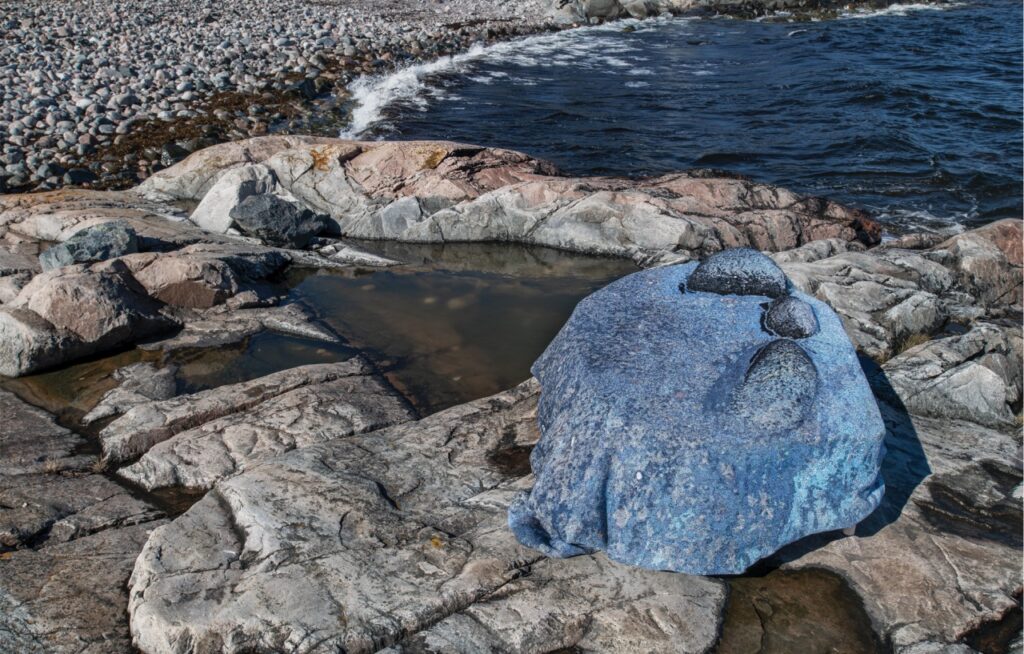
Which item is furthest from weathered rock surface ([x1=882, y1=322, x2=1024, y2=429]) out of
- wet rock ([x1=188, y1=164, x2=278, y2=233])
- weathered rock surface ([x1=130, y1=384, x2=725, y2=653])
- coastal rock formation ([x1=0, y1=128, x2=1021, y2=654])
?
wet rock ([x1=188, y1=164, x2=278, y2=233])

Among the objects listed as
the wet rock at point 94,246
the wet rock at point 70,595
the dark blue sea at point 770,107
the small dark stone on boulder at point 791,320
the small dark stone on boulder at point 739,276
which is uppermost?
the small dark stone on boulder at point 739,276

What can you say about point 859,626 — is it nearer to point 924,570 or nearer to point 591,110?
point 924,570

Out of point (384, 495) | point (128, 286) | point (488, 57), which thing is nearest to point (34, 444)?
point (128, 286)

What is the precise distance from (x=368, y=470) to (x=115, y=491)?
1.54m

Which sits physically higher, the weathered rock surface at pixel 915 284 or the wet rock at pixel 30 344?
the wet rock at pixel 30 344

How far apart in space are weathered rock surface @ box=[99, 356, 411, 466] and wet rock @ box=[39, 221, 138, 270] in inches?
100

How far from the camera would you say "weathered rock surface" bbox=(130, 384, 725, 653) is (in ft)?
12.6

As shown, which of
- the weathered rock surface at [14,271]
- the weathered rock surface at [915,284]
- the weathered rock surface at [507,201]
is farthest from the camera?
the weathered rock surface at [507,201]

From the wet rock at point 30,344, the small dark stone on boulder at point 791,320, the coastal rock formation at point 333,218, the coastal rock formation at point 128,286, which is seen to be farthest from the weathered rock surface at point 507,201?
the small dark stone on boulder at point 791,320

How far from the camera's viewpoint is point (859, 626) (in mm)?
4121

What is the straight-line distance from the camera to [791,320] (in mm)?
4934

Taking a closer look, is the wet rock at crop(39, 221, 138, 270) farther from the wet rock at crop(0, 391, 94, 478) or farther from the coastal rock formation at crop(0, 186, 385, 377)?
the wet rock at crop(0, 391, 94, 478)

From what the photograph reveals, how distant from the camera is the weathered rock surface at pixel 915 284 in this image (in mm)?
6883

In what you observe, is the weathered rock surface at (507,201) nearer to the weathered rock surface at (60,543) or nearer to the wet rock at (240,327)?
the wet rock at (240,327)
